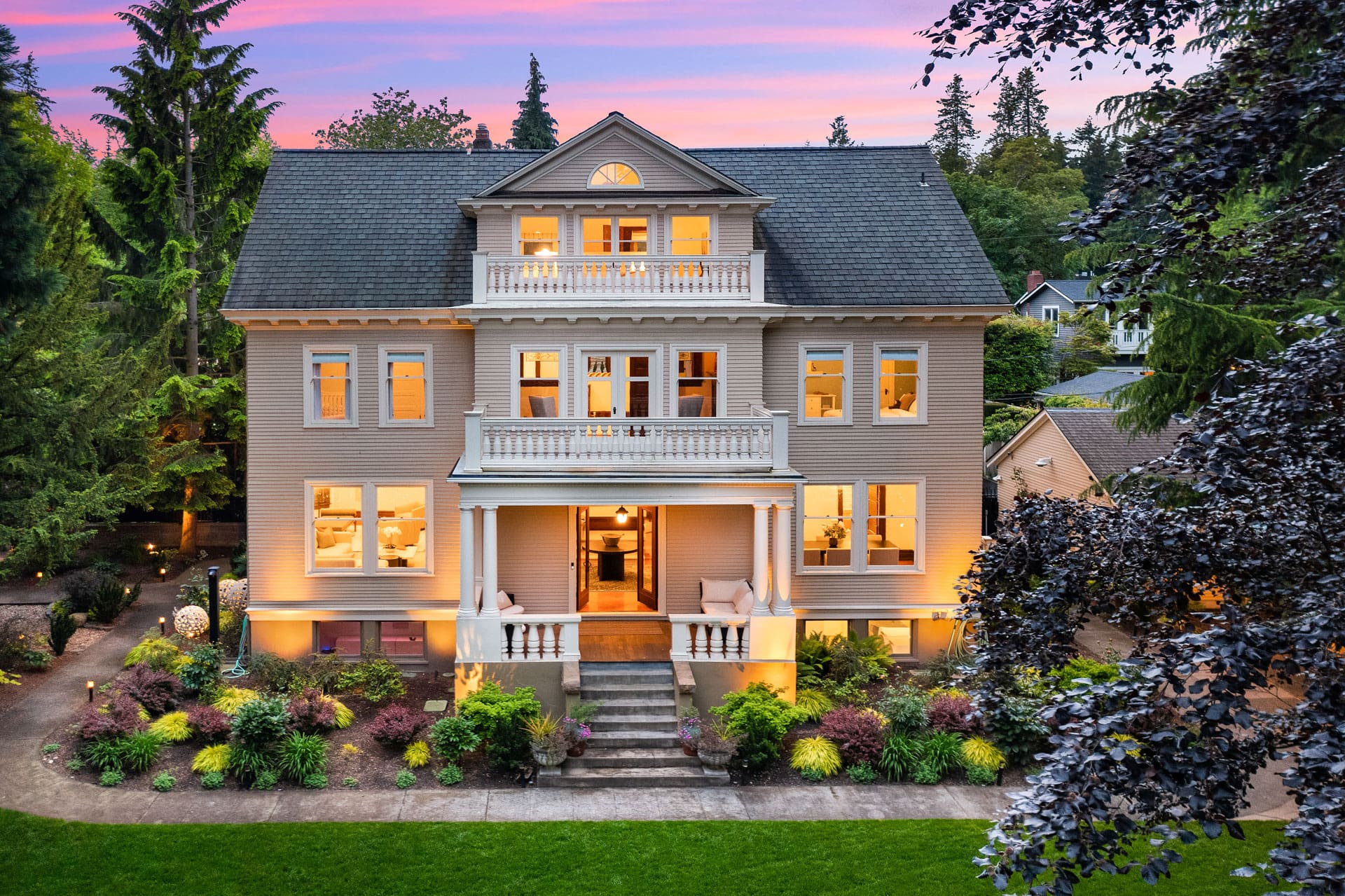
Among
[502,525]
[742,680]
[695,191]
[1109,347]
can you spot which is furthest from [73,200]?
[1109,347]

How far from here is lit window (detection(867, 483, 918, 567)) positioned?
1872cm

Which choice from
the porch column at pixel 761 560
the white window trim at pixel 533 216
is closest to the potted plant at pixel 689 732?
the porch column at pixel 761 560

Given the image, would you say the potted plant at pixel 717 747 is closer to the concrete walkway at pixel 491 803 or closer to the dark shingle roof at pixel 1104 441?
the concrete walkway at pixel 491 803

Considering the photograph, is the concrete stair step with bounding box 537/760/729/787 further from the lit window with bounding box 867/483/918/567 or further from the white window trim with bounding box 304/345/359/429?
the white window trim with bounding box 304/345/359/429

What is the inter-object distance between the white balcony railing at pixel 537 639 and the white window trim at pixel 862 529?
5180 mm

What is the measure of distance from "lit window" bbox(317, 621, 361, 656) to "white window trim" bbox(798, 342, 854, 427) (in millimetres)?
10070

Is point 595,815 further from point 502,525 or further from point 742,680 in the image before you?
point 502,525

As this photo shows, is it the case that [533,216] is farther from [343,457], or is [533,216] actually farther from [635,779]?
[635,779]

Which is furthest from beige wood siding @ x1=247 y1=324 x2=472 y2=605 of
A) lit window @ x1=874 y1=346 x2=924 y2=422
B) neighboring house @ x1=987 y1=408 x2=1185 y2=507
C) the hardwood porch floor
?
neighboring house @ x1=987 y1=408 x2=1185 y2=507

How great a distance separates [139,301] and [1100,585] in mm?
28114

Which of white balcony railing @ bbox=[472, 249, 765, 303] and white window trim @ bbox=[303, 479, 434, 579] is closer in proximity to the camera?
white balcony railing @ bbox=[472, 249, 765, 303]

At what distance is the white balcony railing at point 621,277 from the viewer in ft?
57.4

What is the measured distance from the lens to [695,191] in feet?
59.0

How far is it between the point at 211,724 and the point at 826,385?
491 inches
